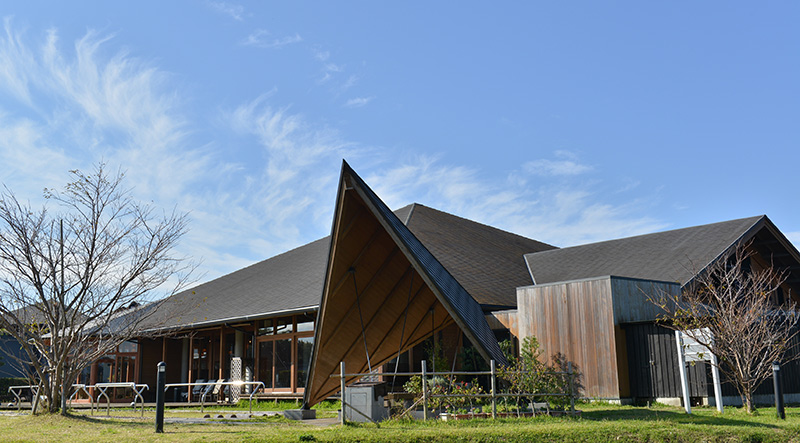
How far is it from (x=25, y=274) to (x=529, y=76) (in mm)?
10578

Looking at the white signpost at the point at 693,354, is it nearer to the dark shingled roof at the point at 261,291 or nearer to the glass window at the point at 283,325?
the dark shingled roof at the point at 261,291

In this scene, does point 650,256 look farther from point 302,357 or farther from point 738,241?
point 302,357

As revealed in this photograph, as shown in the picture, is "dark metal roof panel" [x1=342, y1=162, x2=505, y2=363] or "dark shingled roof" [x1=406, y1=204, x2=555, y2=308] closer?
"dark metal roof panel" [x1=342, y1=162, x2=505, y2=363]

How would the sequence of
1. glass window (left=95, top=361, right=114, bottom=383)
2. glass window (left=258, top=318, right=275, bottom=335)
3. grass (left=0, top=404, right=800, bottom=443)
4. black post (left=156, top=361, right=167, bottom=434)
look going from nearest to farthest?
1. grass (left=0, top=404, right=800, bottom=443)
2. black post (left=156, top=361, right=167, bottom=434)
3. glass window (left=258, top=318, right=275, bottom=335)
4. glass window (left=95, top=361, right=114, bottom=383)

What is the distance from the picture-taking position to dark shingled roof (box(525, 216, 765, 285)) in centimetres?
1908

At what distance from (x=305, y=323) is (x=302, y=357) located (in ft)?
3.28

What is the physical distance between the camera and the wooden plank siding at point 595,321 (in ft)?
52.1

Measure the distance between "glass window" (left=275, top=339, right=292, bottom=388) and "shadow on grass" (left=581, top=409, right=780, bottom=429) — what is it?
33.4ft

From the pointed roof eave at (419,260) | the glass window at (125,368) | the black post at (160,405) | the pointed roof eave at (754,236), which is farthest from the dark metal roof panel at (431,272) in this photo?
the glass window at (125,368)

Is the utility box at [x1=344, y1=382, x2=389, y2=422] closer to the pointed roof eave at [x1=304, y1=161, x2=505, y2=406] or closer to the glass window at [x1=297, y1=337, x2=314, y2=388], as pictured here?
the pointed roof eave at [x1=304, y1=161, x2=505, y2=406]

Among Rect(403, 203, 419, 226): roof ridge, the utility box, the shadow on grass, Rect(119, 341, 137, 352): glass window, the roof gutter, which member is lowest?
the shadow on grass

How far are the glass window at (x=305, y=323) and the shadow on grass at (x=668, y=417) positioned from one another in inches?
365

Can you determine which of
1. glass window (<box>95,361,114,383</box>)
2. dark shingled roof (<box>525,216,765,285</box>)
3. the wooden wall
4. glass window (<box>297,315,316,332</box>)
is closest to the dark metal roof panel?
the wooden wall

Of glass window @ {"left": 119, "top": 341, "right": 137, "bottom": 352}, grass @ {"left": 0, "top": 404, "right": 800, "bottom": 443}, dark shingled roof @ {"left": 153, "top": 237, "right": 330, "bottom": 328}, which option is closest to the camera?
grass @ {"left": 0, "top": 404, "right": 800, "bottom": 443}
